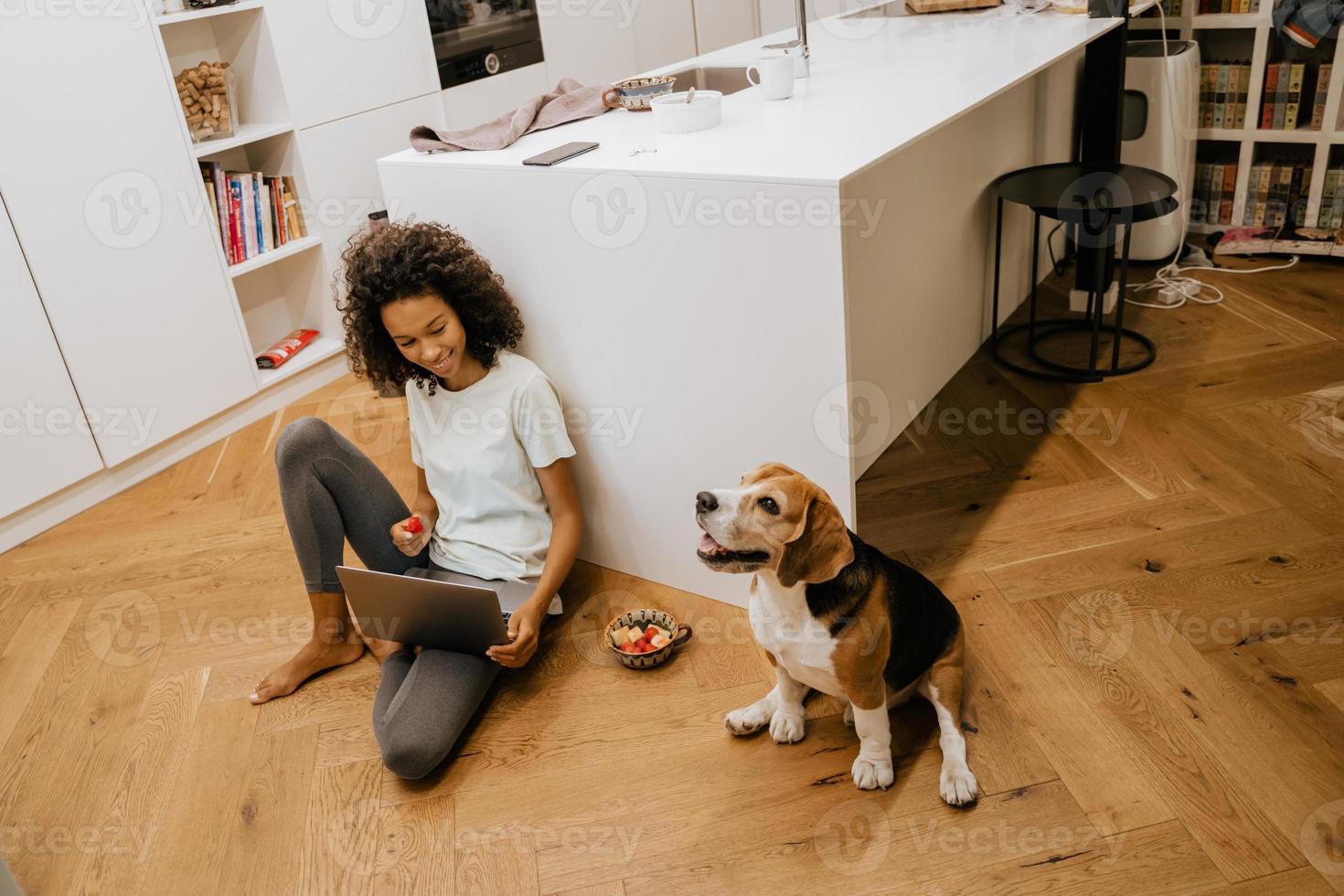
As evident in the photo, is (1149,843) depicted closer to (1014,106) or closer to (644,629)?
(644,629)

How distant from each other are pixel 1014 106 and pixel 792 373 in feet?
4.74

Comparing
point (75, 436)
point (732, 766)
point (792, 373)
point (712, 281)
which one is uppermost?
point (712, 281)

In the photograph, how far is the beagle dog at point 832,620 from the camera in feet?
4.26

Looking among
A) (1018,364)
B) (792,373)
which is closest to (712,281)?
(792,373)

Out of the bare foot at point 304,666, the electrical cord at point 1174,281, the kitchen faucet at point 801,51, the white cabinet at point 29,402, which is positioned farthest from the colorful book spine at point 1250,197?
→ the white cabinet at point 29,402

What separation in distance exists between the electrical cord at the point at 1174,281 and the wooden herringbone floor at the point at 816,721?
62 cm

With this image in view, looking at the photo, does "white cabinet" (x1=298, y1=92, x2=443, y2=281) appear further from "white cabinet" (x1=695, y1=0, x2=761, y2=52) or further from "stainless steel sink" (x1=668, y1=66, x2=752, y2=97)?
"white cabinet" (x1=695, y1=0, x2=761, y2=52)

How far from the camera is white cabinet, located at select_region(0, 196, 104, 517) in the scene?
Result: 231 centimetres

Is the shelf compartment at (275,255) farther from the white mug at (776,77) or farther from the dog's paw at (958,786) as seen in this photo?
the dog's paw at (958,786)

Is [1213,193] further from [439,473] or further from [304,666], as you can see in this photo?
[304,666]

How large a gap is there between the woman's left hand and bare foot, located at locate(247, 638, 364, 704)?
1.15ft

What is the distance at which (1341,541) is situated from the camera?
1.89m

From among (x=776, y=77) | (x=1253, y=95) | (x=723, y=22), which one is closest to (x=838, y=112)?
(x=776, y=77)

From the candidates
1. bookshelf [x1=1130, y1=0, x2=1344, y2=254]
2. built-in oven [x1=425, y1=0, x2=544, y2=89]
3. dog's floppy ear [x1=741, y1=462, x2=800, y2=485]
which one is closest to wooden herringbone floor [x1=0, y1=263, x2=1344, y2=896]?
dog's floppy ear [x1=741, y1=462, x2=800, y2=485]
